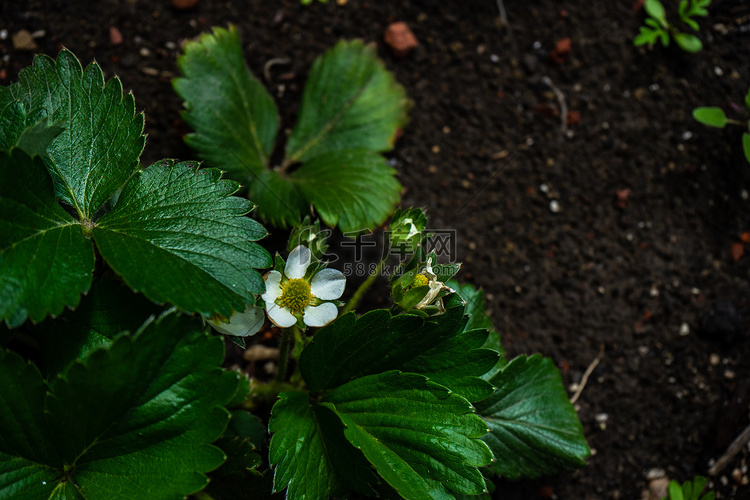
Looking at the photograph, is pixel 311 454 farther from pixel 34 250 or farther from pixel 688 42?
pixel 688 42

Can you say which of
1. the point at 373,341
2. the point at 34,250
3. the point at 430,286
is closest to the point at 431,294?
the point at 430,286

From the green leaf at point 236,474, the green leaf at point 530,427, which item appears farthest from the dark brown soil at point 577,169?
the green leaf at point 236,474

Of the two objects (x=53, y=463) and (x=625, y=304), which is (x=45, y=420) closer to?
(x=53, y=463)

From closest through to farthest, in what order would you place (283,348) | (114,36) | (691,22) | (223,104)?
1. (283,348)
2. (223,104)
3. (114,36)
4. (691,22)

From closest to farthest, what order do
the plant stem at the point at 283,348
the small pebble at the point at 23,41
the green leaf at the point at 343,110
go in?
the plant stem at the point at 283,348 < the small pebble at the point at 23,41 < the green leaf at the point at 343,110

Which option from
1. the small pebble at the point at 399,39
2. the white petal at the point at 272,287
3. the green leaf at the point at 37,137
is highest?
the green leaf at the point at 37,137

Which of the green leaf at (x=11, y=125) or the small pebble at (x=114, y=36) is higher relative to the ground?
the green leaf at (x=11, y=125)

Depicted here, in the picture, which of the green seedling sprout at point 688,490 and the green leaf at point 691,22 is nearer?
the green seedling sprout at point 688,490

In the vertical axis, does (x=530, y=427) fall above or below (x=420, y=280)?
below

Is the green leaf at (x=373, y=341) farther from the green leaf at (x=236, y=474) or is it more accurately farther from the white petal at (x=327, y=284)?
the green leaf at (x=236, y=474)
